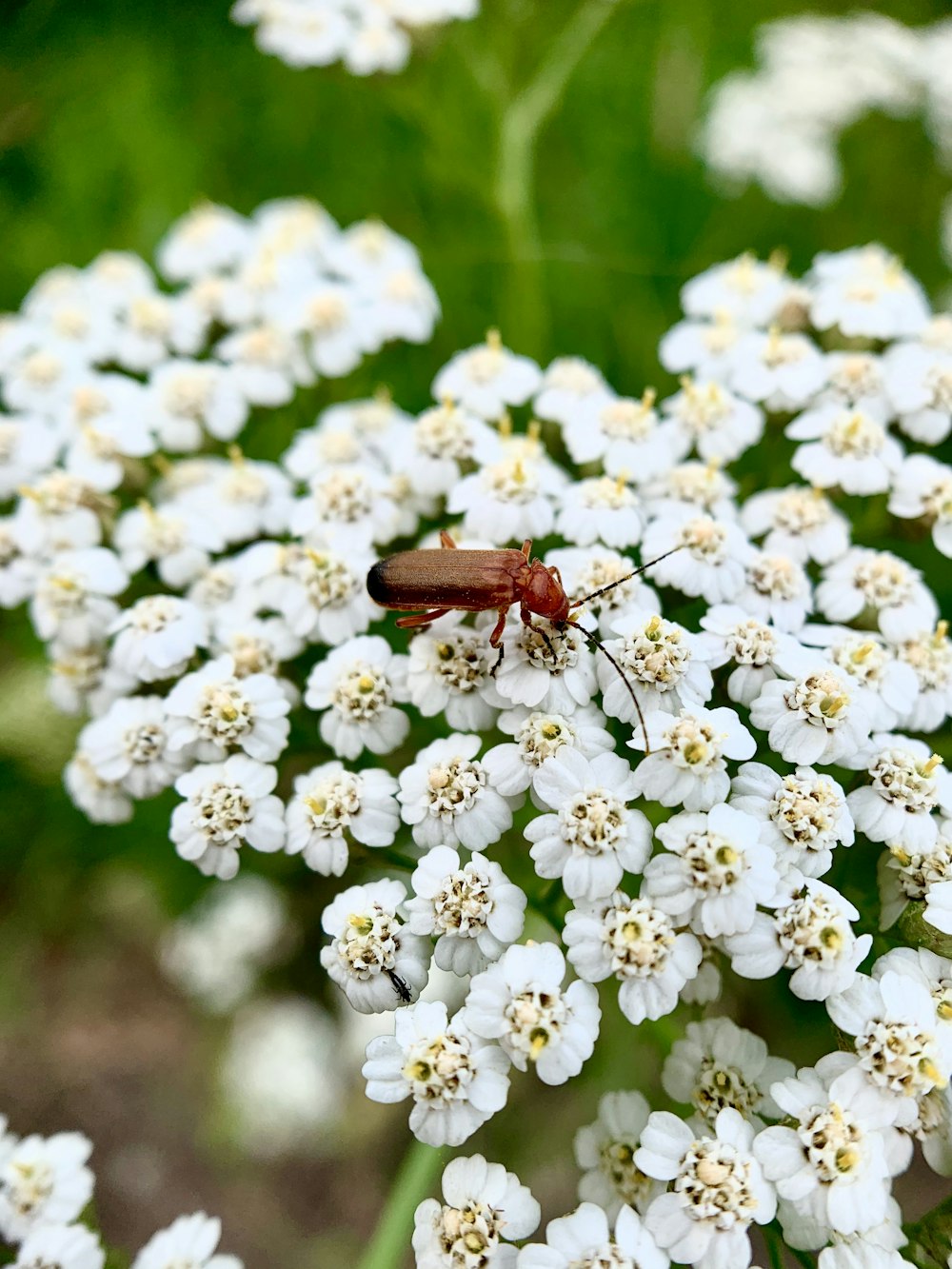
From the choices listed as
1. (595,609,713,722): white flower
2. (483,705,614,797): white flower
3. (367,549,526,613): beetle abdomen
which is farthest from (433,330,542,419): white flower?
(483,705,614,797): white flower

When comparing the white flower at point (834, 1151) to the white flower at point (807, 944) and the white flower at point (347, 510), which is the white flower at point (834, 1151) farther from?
the white flower at point (347, 510)

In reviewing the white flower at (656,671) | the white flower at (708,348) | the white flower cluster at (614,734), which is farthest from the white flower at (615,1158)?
the white flower at (708,348)

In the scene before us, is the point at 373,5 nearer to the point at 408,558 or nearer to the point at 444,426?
the point at 444,426

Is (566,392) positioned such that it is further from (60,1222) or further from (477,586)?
(60,1222)

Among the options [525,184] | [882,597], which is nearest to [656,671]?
[882,597]

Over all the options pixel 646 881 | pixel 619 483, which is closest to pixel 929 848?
pixel 646 881

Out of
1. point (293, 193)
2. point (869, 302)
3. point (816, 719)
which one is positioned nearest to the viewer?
point (816, 719)

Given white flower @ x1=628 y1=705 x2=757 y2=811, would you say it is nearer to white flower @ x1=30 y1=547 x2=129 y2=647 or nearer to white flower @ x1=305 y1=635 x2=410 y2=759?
white flower @ x1=305 y1=635 x2=410 y2=759
